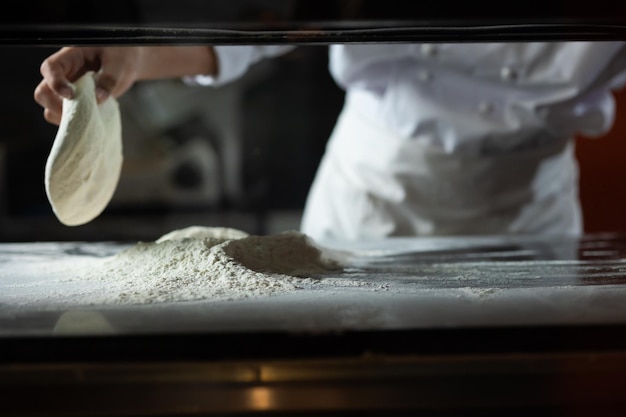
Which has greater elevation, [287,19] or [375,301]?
[287,19]

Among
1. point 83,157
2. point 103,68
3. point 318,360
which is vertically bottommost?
point 318,360

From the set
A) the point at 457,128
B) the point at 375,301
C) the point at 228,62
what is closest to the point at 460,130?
the point at 457,128

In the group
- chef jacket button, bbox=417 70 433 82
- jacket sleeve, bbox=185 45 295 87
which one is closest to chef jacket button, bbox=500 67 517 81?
chef jacket button, bbox=417 70 433 82

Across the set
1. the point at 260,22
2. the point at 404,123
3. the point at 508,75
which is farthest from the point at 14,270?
the point at 508,75

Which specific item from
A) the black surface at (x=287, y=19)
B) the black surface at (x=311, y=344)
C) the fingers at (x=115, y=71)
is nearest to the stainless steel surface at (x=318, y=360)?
the black surface at (x=311, y=344)

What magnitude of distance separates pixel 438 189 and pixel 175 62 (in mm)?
546

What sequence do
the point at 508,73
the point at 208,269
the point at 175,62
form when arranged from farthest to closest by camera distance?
the point at 508,73 → the point at 175,62 → the point at 208,269

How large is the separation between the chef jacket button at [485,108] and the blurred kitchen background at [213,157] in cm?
58

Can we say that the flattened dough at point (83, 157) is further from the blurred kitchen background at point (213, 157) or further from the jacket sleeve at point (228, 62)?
the blurred kitchen background at point (213, 157)

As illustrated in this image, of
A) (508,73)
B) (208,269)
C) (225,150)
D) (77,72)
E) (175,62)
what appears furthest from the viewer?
(225,150)

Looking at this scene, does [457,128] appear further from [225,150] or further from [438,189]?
[225,150]

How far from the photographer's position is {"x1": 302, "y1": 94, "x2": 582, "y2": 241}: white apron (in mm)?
1241

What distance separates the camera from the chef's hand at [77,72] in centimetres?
68

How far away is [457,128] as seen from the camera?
1.20 meters
